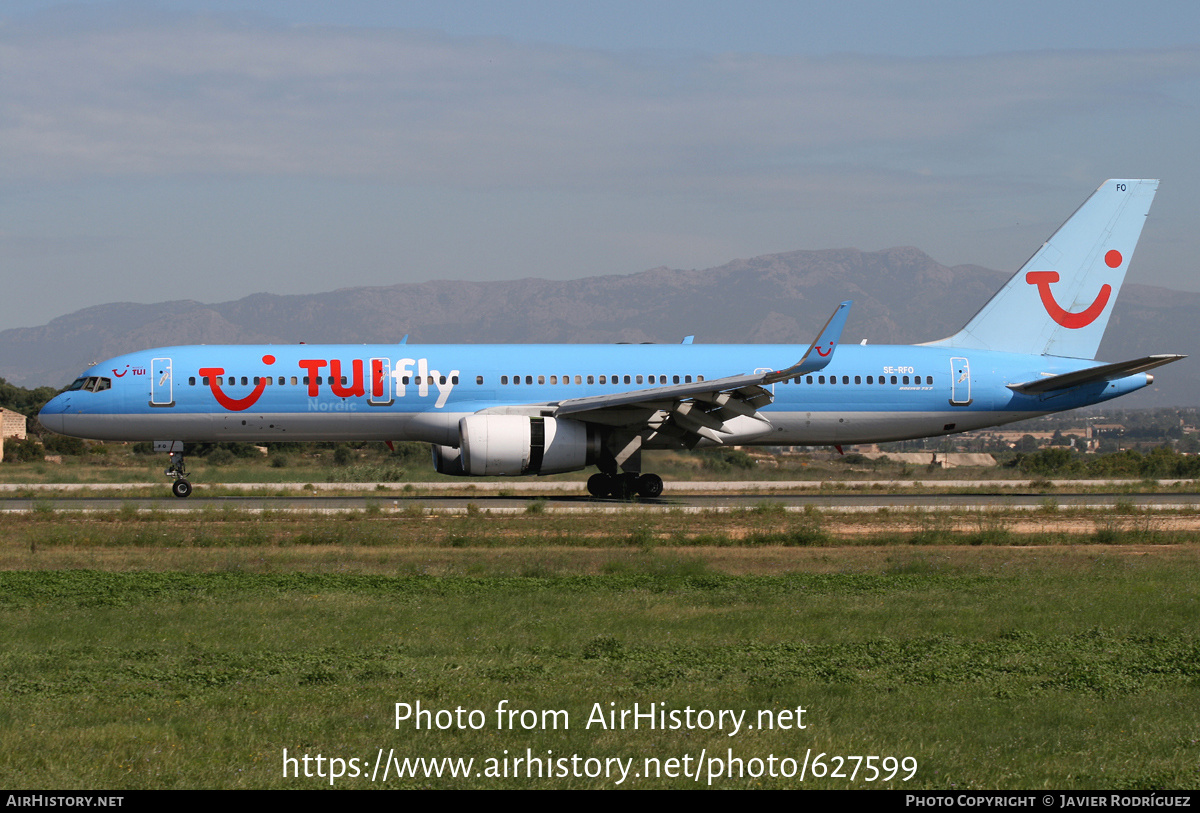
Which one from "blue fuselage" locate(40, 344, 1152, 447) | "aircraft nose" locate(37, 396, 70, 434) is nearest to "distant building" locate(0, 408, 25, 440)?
"aircraft nose" locate(37, 396, 70, 434)

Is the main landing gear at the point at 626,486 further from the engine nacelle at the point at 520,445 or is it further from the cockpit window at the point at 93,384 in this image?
the cockpit window at the point at 93,384

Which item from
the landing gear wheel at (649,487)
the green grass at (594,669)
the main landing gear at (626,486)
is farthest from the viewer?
the landing gear wheel at (649,487)

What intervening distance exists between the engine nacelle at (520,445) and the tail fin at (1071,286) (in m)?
12.4

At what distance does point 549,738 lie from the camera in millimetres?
7449

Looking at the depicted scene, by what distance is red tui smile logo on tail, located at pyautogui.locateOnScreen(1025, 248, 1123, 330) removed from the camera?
1320 inches

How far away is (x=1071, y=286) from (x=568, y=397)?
15195mm

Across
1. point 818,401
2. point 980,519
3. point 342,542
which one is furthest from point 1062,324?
point 342,542

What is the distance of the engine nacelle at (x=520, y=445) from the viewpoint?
1034 inches

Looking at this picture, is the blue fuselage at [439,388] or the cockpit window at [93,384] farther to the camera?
the cockpit window at [93,384]

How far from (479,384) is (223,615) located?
57.7 feet

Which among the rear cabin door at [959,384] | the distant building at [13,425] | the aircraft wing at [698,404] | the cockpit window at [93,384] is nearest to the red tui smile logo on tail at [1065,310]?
the rear cabin door at [959,384]

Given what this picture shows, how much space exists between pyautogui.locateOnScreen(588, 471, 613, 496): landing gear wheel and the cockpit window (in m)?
12.2

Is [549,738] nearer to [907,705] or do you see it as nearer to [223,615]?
[907,705]

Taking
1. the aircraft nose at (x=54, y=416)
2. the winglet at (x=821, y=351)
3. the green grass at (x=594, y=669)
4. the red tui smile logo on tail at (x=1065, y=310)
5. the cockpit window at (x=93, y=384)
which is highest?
the red tui smile logo on tail at (x=1065, y=310)
